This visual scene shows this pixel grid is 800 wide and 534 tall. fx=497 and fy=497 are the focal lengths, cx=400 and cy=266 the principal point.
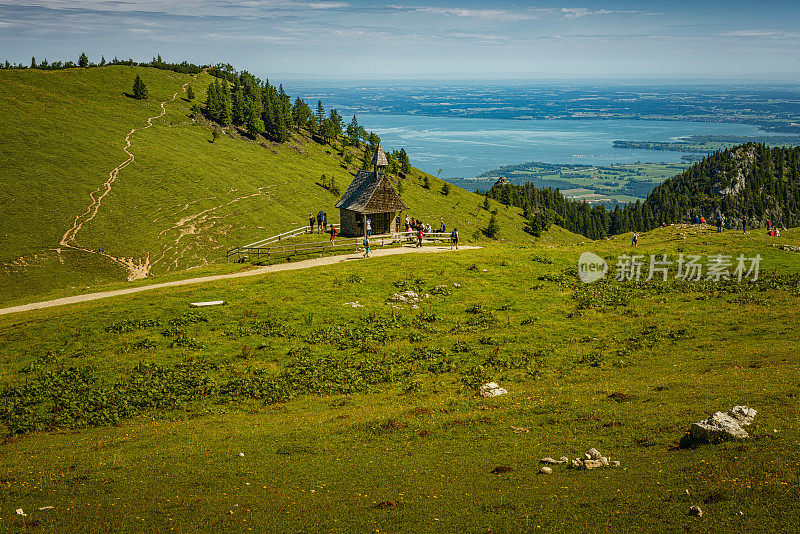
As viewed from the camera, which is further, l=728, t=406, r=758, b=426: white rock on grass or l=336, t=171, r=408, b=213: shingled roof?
l=336, t=171, r=408, b=213: shingled roof

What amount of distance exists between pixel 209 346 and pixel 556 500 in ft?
74.6

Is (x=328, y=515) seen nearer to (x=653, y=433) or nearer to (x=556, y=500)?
(x=556, y=500)

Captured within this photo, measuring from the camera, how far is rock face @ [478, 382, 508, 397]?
23141 mm

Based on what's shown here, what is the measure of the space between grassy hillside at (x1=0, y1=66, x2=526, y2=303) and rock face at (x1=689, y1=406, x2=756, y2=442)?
57129 mm

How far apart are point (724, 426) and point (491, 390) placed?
32.7 feet

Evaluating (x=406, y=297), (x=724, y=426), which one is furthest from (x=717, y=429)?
(x=406, y=297)

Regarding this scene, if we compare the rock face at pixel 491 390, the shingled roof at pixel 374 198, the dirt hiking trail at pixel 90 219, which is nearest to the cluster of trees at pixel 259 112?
the dirt hiking trail at pixel 90 219

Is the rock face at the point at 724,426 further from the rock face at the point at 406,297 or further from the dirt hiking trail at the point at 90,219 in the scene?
the dirt hiking trail at the point at 90,219

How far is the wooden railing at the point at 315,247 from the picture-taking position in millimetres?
54906

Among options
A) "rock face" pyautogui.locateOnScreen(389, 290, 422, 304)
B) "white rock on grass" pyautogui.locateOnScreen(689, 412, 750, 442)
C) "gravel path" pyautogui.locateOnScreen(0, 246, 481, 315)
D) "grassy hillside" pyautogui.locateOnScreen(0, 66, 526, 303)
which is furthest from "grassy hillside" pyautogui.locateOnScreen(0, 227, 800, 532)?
"grassy hillside" pyautogui.locateOnScreen(0, 66, 526, 303)

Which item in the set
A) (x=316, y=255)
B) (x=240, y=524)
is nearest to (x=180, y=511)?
(x=240, y=524)

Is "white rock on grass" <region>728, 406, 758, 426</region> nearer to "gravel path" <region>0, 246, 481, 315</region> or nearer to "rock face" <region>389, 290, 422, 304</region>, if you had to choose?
"rock face" <region>389, 290, 422, 304</region>

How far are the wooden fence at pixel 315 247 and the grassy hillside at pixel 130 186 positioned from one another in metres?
18.1

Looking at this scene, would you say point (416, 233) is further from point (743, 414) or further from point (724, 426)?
point (724, 426)
